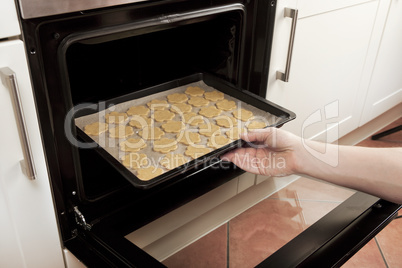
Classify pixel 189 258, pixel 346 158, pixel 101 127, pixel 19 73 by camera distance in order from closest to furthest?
pixel 19 73 → pixel 346 158 → pixel 101 127 → pixel 189 258

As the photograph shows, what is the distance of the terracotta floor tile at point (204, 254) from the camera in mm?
1257

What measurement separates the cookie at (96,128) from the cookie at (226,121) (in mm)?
278

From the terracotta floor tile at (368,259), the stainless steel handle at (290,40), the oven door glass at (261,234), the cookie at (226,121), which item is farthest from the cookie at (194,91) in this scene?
the terracotta floor tile at (368,259)

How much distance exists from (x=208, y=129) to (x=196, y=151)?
10cm

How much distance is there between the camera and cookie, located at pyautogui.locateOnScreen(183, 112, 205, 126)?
1.02 meters

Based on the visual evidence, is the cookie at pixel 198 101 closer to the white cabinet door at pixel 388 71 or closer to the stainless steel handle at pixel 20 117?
the stainless steel handle at pixel 20 117

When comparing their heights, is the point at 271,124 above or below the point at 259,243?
above

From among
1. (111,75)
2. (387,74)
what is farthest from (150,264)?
(387,74)

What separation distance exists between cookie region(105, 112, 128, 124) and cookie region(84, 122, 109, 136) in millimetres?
24

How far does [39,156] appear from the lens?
71 cm

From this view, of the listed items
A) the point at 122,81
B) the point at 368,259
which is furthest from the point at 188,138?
the point at 368,259

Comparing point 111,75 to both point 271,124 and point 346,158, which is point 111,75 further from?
point 346,158

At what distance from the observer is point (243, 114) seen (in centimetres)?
105

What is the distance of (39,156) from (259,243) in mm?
853
